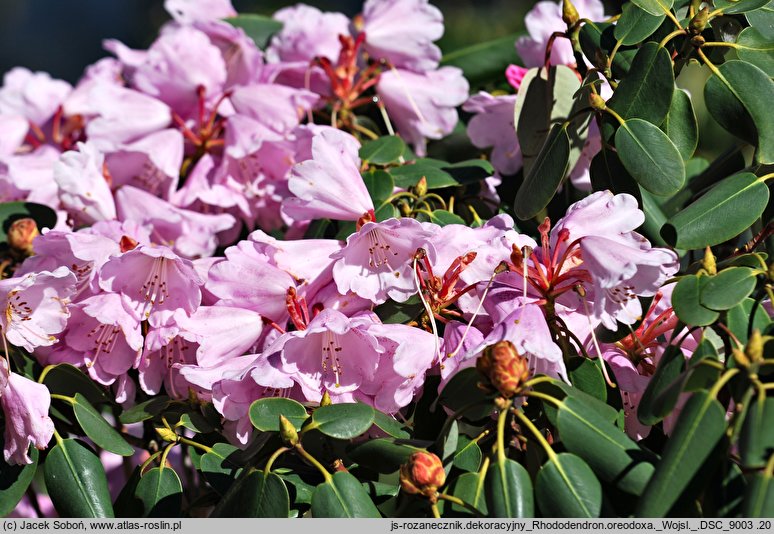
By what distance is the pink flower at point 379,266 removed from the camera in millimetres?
927

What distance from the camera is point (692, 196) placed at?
1.13m

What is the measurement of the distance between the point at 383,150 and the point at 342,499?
529 millimetres

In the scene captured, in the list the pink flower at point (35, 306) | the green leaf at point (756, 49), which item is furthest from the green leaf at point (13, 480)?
the green leaf at point (756, 49)

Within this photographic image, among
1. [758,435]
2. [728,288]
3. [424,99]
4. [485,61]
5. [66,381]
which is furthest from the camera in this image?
[485,61]

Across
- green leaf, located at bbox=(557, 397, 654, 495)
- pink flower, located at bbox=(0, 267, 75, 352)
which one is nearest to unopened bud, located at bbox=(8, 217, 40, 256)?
pink flower, located at bbox=(0, 267, 75, 352)

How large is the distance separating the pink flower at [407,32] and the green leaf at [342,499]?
707 mm

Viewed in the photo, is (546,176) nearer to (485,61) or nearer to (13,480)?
(485,61)

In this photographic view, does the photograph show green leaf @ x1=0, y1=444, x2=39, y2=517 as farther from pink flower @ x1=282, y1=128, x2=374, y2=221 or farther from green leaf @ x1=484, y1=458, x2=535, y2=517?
green leaf @ x1=484, y1=458, x2=535, y2=517

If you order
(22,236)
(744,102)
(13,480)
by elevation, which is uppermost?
(744,102)

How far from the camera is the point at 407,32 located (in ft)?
4.33

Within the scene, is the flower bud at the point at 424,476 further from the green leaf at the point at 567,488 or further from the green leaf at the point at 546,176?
the green leaf at the point at 546,176

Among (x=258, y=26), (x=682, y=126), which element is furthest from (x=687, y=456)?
A: (x=258, y=26)

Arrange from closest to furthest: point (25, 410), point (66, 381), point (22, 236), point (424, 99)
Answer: point (25, 410) → point (66, 381) → point (22, 236) → point (424, 99)

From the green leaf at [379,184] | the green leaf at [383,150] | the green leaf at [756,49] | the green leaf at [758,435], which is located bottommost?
the green leaf at [383,150]
